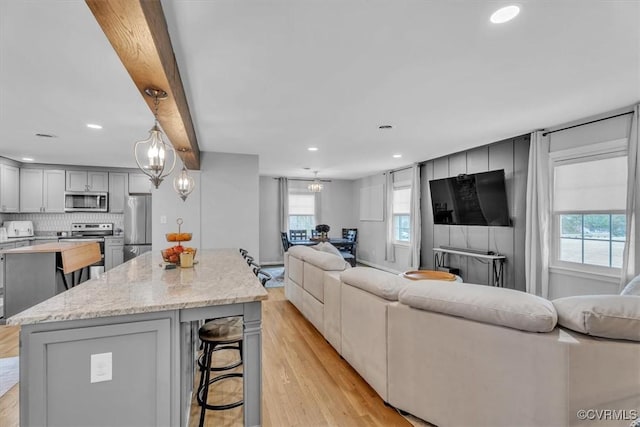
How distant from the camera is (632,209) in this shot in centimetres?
305

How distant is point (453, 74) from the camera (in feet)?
7.86

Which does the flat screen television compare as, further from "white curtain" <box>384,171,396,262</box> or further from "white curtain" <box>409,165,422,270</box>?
"white curtain" <box>384,171,396,262</box>

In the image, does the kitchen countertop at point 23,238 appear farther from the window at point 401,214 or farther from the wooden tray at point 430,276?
the window at point 401,214

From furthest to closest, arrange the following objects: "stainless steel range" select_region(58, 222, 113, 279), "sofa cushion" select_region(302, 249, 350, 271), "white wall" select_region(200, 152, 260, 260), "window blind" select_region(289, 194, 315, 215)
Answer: "window blind" select_region(289, 194, 315, 215)
"stainless steel range" select_region(58, 222, 113, 279)
"white wall" select_region(200, 152, 260, 260)
"sofa cushion" select_region(302, 249, 350, 271)

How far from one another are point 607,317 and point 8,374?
4.31 metres

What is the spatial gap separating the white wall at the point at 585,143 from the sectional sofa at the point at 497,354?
2701mm

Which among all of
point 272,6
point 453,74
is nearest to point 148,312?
point 272,6

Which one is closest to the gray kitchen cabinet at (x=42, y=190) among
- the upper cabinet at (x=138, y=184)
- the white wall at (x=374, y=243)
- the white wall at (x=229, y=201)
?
the upper cabinet at (x=138, y=184)

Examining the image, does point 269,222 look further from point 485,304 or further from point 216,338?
point 485,304

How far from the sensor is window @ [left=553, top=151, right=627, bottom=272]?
3.31m

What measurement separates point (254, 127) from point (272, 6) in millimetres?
2242

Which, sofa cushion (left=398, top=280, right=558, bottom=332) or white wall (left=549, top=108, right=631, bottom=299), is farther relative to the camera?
white wall (left=549, top=108, right=631, bottom=299)

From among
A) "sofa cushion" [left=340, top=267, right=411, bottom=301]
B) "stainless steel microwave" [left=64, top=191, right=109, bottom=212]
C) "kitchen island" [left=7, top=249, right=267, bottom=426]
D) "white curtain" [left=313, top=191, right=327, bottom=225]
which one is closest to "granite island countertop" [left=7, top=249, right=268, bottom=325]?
"kitchen island" [left=7, top=249, right=267, bottom=426]

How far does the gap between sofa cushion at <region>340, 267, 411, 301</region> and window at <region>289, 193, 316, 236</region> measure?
6362 mm
